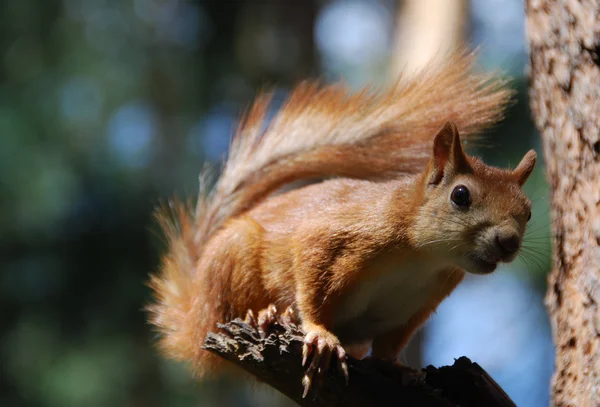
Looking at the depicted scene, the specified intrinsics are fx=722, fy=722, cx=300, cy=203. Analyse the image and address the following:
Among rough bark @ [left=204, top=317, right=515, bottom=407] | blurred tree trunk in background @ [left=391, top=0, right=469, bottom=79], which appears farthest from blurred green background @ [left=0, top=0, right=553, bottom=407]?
rough bark @ [left=204, top=317, right=515, bottom=407]

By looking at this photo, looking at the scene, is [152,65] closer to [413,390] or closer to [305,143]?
[305,143]

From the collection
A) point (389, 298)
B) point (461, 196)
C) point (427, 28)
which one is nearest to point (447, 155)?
point (461, 196)

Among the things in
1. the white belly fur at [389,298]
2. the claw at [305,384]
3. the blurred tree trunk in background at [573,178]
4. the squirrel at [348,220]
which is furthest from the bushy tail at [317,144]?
the claw at [305,384]

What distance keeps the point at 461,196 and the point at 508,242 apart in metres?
0.16

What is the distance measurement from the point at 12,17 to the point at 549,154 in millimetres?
4497

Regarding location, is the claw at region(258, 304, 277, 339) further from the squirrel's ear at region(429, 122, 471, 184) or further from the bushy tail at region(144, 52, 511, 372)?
the squirrel's ear at region(429, 122, 471, 184)

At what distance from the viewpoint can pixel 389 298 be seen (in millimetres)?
1812

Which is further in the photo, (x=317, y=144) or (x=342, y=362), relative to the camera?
(x=317, y=144)

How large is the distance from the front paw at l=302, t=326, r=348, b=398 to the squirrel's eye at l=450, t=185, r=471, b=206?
43cm

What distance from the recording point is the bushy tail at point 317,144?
194cm

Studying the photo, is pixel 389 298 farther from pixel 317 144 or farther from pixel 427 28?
pixel 427 28

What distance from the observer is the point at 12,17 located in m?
5.23

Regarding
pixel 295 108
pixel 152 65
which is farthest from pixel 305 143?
pixel 152 65

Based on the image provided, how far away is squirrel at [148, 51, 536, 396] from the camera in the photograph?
1663 mm
